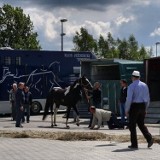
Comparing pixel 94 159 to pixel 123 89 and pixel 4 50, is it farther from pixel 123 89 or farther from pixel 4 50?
pixel 4 50

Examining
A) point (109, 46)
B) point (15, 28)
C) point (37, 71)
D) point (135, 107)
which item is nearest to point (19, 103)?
point (135, 107)

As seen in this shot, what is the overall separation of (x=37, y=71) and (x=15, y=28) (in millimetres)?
17426

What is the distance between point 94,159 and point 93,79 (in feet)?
55.7

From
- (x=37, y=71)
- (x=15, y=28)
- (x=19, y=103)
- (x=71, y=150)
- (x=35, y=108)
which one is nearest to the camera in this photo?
(x=71, y=150)

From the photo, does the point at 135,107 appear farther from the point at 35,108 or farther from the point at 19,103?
the point at 35,108

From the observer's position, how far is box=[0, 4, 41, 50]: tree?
45.5m

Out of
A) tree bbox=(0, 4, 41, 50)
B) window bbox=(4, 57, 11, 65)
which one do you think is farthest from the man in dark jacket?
tree bbox=(0, 4, 41, 50)

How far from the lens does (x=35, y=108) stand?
29906 mm

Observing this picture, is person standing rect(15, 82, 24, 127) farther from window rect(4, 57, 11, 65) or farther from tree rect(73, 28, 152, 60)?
tree rect(73, 28, 152, 60)

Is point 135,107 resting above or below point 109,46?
below

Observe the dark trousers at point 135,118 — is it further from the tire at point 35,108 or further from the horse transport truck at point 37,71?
the tire at point 35,108

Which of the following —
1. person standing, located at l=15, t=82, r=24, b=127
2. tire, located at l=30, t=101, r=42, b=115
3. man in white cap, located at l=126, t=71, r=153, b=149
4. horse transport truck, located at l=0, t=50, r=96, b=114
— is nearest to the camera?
man in white cap, located at l=126, t=71, r=153, b=149

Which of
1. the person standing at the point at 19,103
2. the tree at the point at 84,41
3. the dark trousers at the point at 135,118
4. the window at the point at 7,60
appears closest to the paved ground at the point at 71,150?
the dark trousers at the point at 135,118

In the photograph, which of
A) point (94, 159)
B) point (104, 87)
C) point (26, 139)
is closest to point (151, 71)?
point (104, 87)
